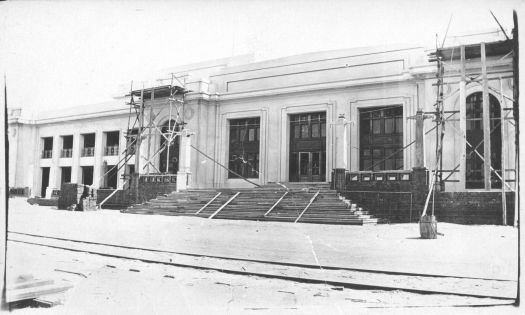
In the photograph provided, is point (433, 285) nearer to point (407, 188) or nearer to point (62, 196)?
point (407, 188)

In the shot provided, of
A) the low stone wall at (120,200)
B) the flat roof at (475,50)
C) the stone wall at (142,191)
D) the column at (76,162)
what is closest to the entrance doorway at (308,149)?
the stone wall at (142,191)

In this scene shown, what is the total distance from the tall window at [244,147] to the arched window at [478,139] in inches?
424

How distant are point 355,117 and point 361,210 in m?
7.10

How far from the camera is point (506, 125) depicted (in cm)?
1566

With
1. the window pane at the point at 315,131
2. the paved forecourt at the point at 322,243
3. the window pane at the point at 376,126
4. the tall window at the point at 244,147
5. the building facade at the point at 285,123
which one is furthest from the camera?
the tall window at the point at 244,147

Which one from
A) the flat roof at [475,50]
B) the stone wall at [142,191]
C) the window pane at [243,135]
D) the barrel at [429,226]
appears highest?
A: the flat roof at [475,50]

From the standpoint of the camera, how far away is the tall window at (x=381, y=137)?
1964 cm

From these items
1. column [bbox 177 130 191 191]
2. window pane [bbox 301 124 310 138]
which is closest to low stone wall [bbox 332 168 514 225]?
window pane [bbox 301 124 310 138]

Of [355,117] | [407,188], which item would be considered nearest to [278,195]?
[407,188]

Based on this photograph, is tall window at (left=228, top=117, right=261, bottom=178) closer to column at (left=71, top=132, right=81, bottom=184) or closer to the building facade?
the building facade

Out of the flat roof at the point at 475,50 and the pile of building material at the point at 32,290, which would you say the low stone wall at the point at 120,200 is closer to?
the flat roof at the point at 475,50

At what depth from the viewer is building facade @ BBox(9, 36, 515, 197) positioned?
17.2 metres

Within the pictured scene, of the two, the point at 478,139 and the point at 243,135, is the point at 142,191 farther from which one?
the point at 478,139

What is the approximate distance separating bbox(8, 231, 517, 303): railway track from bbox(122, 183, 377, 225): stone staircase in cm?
686
